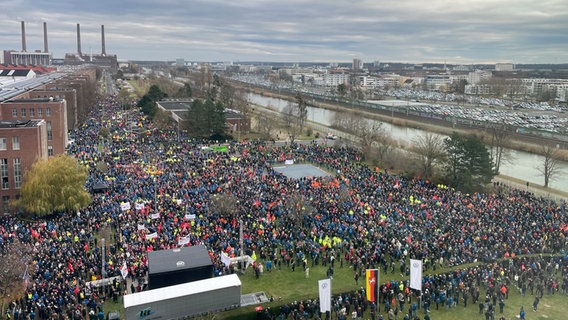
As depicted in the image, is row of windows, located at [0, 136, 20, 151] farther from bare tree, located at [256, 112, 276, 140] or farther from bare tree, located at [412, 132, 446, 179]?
bare tree, located at [256, 112, 276, 140]

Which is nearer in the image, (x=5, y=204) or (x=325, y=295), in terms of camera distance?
(x=325, y=295)

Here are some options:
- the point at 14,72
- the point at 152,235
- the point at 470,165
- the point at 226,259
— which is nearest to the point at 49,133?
the point at 152,235

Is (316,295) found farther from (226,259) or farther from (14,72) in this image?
(14,72)

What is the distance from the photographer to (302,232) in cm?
2623

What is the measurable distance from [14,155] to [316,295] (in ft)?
77.1

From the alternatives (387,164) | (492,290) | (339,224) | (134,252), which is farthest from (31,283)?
(387,164)

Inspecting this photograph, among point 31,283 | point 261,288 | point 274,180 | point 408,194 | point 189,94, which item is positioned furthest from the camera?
point 189,94

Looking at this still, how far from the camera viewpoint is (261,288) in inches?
829

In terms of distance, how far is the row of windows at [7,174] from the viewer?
31.1 metres

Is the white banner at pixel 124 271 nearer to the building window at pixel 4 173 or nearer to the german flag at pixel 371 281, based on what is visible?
the german flag at pixel 371 281

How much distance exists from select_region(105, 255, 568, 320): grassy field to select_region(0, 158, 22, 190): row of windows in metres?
16.6

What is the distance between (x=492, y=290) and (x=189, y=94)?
283 ft

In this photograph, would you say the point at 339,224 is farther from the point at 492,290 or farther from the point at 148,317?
the point at 148,317

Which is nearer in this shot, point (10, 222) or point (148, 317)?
point (148, 317)
